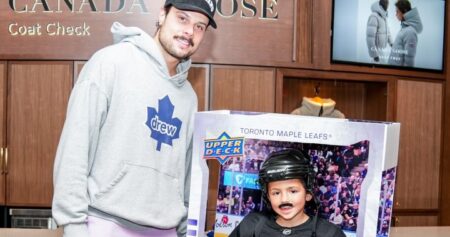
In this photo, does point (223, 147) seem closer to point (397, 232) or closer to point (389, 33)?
point (397, 232)

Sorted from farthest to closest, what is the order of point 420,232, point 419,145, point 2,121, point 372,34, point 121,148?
point 419,145, point 372,34, point 2,121, point 420,232, point 121,148

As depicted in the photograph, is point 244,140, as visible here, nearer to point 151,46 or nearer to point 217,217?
point 217,217

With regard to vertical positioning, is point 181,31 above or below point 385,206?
above

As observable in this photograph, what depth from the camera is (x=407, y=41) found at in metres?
3.62

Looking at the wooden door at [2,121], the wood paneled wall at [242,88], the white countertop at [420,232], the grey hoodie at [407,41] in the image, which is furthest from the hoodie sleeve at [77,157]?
the grey hoodie at [407,41]

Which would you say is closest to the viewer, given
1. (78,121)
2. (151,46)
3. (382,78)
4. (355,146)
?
(355,146)

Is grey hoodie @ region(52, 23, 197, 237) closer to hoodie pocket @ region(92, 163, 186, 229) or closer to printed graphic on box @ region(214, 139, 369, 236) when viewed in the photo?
hoodie pocket @ region(92, 163, 186, 229)

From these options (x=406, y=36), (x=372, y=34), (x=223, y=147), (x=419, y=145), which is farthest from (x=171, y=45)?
(x=419, y=145)

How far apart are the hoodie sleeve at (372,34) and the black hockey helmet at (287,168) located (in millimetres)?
2313

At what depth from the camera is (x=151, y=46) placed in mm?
1576

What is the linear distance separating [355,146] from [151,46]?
623 mm

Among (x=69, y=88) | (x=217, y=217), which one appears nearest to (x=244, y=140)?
(x=217, y=217)

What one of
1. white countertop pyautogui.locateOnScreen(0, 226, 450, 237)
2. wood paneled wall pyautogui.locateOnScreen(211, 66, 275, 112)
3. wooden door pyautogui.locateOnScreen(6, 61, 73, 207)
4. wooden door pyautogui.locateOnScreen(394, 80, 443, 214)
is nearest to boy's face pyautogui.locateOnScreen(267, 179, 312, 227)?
white countertop pyautogui.locateOnScreen(0, 226, 450, 237)

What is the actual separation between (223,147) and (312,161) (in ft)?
0.72
